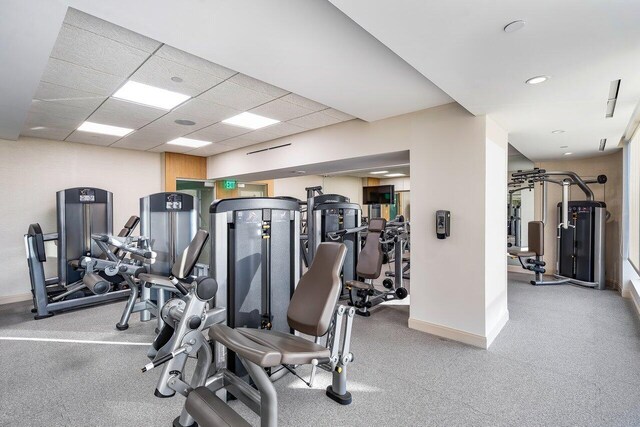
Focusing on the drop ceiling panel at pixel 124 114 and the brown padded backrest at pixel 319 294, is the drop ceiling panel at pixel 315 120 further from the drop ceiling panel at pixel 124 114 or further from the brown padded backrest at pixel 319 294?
the brown padded backrest at pixel 319 294

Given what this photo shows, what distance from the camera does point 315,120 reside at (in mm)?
4480

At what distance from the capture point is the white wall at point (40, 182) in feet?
16.8

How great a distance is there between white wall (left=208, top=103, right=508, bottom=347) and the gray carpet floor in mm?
310

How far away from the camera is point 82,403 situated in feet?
7.52

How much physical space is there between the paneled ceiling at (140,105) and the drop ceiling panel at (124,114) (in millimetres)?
11

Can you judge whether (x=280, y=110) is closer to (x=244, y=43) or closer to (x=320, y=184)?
(x=244, y=43)

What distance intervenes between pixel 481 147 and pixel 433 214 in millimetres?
844

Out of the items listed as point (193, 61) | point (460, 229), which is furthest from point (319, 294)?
point (193, 61)

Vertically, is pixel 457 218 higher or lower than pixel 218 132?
lower

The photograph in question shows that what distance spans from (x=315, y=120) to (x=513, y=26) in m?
2.95

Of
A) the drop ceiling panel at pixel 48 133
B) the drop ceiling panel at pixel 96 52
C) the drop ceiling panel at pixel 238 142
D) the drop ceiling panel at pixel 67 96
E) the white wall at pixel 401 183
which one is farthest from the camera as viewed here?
the white wall at pixel 401 183

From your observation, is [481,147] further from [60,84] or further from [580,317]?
[60,84]

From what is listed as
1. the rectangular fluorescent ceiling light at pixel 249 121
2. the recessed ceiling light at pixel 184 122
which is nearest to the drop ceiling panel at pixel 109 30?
the rectangular fluorescent ceiling light at pixel 249 121

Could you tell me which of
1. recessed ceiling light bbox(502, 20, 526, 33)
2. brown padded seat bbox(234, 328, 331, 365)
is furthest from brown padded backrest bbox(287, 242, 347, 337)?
recessed ceiling light bbox(502, 20, 526, 33)
